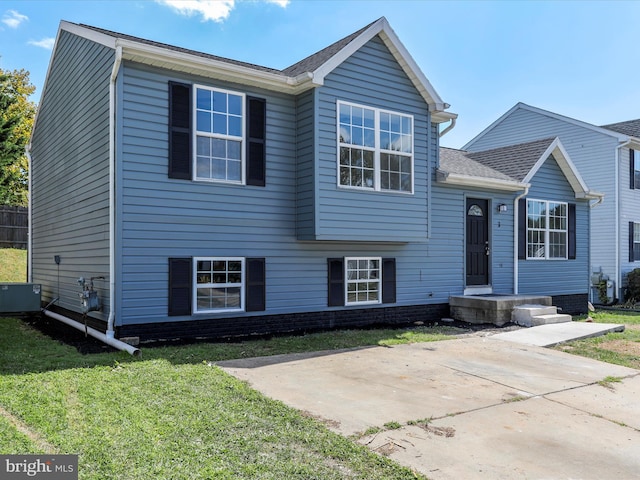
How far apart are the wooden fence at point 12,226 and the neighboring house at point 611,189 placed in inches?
839

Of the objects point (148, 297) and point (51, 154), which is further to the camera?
point (51, 154)

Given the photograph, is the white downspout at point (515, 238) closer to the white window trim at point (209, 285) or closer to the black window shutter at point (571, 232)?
the black window shutter at point (571, 232)

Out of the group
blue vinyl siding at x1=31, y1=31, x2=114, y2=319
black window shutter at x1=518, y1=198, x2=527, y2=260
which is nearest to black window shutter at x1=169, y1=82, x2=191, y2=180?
blue vinyl siding at x1=31, y1=31, x2=114, y2=319

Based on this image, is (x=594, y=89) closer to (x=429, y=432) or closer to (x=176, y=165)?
(x=176, y=165)

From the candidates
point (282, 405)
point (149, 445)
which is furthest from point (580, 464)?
point (149, 445)

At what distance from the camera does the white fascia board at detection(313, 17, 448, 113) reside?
29.3 feet

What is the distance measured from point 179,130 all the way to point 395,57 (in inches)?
182

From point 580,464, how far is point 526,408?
134cm

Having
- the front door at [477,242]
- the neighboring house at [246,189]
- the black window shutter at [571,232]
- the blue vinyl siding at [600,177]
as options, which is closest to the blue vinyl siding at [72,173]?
the neighboring house at [246,189]

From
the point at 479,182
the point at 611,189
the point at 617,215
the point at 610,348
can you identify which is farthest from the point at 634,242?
the point at 610,348

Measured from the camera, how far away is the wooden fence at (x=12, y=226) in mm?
19188

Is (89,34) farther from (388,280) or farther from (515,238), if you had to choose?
(515,238)

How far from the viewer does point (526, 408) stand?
4.93 metres

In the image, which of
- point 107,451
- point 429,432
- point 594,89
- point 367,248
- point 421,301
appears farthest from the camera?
point 594,89
